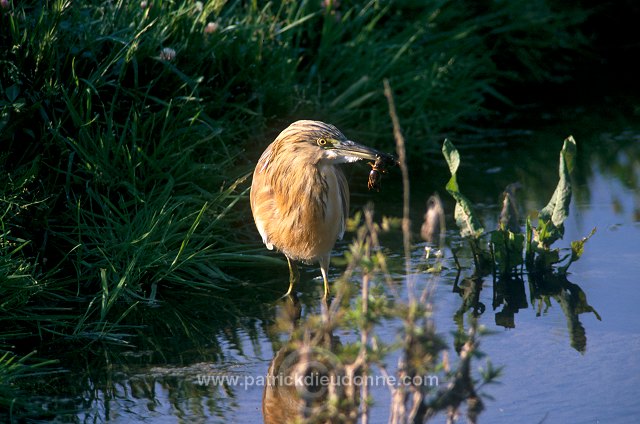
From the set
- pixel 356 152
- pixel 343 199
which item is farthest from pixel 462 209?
pixel 356 152

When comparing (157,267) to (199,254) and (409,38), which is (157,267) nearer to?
(199,254)

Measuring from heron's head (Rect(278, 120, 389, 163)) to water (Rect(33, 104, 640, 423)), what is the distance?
713mm

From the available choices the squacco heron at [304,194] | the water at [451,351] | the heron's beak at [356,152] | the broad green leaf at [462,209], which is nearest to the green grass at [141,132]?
the water at [451,351]

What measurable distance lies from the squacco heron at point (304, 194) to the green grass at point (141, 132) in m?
0.38

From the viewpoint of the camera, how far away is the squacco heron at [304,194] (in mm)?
5598

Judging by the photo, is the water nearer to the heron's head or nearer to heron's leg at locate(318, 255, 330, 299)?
heron's leg at locate(318, 255, 330, 299)

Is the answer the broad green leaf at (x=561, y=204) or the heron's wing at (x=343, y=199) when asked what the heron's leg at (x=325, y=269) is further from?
the broad green leaf at (x=561, y=204)

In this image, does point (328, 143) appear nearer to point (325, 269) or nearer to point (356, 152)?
point (356, 152)

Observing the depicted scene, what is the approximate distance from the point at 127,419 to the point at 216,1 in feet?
12.1

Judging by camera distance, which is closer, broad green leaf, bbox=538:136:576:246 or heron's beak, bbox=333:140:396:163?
heron's beak, bbox=333:140:396:163

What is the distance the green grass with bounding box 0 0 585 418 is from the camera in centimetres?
565

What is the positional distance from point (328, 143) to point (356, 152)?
0.23 metres

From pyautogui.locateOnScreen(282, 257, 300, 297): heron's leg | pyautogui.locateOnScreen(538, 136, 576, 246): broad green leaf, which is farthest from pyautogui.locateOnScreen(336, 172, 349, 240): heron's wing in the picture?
pyautogui.locateOnScreen(538, 136, 576, 246): broad green leaf

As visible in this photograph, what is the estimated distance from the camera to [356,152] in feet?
17.6
